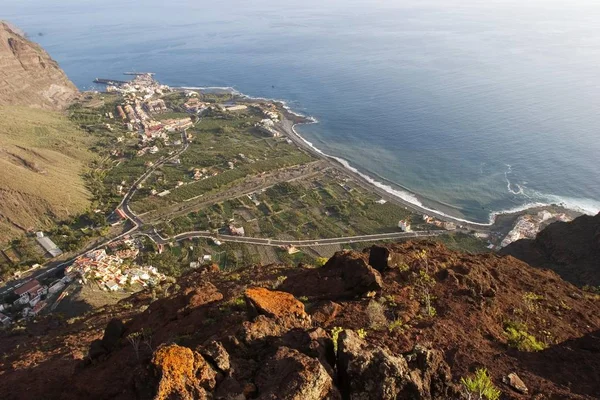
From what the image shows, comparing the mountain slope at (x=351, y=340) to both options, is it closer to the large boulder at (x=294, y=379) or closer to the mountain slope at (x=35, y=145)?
the large boulder at (x=294, y=379)

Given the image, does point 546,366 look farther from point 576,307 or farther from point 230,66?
point 230,66

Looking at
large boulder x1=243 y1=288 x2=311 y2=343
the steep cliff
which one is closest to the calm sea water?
the steep cliff

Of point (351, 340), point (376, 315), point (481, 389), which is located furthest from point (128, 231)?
point (481, 389)

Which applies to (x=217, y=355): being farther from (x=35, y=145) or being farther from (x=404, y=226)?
(x=35, y=145)

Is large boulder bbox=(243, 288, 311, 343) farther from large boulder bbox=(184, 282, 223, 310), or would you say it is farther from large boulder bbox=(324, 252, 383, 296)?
large boulder bbox=(184, 282, 223, 310)

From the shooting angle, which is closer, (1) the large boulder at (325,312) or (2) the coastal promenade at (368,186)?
(1) the large boulder at (325,312)

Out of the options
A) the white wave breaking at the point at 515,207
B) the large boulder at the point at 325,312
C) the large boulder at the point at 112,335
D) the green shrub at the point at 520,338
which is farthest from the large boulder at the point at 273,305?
the white wave breaking at the point at 515,207
